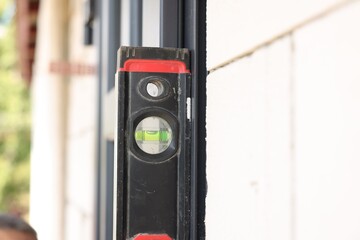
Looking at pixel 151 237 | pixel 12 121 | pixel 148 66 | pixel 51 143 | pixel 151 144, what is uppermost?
pixel 148 66

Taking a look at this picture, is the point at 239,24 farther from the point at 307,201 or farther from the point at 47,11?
the point at 47,11

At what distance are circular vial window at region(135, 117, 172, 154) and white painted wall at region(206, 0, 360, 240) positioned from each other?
84 millimetres

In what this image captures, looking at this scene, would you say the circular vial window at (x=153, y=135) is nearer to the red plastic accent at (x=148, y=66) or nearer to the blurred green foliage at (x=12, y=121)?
the red plastic accent at (x=148, y=66)

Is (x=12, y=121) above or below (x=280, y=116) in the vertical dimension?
below

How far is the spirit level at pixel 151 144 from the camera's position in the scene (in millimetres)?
1070

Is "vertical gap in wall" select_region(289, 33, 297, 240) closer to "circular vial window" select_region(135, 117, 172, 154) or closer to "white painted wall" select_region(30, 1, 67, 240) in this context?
"circular vial window" select_region(135, 117, 172, 154)

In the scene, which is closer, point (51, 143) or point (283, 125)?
point (283, 125)

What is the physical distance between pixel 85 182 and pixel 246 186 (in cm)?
301

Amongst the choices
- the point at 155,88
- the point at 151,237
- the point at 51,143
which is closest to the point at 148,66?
the point at 155,88

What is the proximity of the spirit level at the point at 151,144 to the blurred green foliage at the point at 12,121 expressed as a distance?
13.3 meters

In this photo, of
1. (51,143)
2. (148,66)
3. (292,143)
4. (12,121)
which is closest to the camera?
(292,143)

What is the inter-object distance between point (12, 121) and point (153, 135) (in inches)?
550

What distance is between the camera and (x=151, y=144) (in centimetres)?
109

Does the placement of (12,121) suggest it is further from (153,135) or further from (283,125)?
(283,125)
